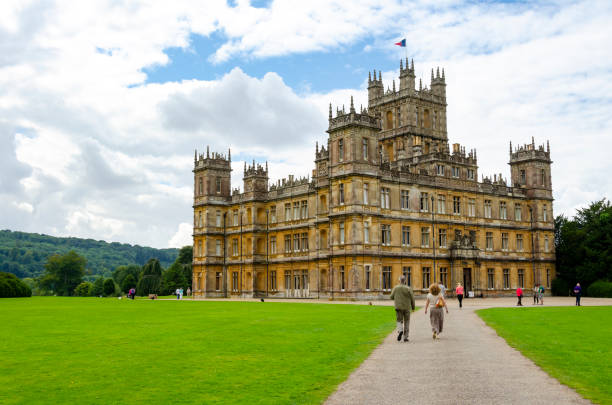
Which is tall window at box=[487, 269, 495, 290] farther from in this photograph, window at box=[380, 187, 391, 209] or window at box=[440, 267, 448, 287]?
window at box=[380, 187, 391, 209]

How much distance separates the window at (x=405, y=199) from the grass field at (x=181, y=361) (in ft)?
118

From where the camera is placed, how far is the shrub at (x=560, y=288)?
7031 cm

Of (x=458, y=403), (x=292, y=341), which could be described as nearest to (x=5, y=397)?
(x=458, y=403)

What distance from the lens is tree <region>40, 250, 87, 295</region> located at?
130 m

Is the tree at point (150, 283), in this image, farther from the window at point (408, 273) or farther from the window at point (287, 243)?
the window at point (408, 273)

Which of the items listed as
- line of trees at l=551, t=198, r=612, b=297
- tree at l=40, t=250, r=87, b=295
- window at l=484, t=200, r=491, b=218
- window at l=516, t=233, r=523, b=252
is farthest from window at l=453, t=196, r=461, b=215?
tree at l=40, t=250, r=87, b=295

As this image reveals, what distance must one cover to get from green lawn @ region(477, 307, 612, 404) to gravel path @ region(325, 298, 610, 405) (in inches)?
16.3

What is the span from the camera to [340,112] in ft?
194

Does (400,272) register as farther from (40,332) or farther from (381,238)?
(40,332)

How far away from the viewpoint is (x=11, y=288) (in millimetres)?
76625

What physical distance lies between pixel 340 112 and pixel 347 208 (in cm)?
956

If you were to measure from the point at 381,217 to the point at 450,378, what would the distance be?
4617 cm

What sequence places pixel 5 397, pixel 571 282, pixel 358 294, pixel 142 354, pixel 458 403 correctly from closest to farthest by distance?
pixel 458 403, pixel 5 397, pixel 142 354, pixel 358 294, pixel 571 282

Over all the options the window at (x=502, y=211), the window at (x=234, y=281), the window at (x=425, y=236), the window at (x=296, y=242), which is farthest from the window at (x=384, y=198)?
the window at (x=234, y=281)
